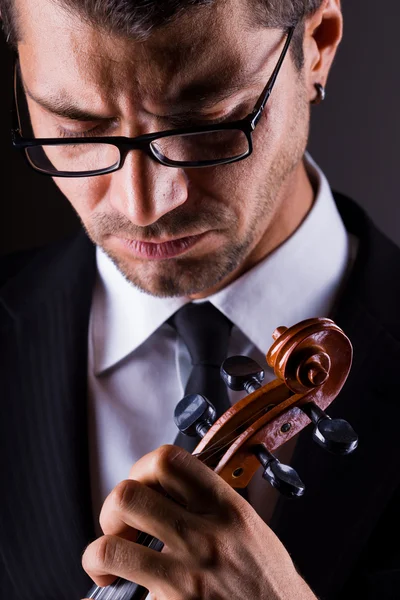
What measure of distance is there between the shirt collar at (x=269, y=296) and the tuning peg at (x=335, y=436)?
493mm

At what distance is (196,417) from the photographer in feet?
3.95

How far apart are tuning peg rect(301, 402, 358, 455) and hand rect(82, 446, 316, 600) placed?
141 millimetres

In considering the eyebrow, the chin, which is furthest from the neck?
the eyebrow

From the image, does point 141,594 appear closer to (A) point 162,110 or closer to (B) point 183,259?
(B) point 183,259

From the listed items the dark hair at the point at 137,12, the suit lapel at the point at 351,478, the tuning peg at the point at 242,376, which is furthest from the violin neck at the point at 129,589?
the dark hair at the point at 137,12

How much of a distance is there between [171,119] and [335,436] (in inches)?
21.9

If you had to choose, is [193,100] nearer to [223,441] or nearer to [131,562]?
[223,441]

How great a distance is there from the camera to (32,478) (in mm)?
1624

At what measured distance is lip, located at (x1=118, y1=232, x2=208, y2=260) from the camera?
1474 mm

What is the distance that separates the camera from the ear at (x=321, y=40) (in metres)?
1.54

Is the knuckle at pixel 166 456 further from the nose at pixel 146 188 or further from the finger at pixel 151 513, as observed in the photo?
the nose at pixel 146 188

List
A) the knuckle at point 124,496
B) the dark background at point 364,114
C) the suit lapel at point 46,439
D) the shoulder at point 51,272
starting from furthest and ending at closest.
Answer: the dark background at point 364,114, the shoulder at point 51,272, the suit lapel at point 46,439, the knuckle at point 124,496

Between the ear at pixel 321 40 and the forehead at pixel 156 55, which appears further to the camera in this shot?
the ear at pixel 321 40

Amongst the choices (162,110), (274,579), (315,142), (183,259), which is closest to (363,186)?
(315,142)
